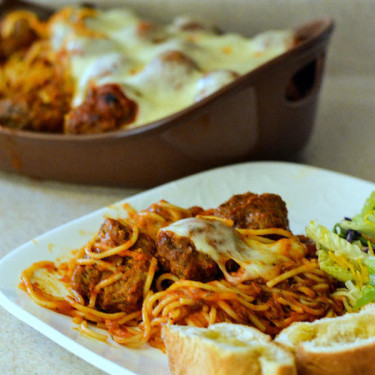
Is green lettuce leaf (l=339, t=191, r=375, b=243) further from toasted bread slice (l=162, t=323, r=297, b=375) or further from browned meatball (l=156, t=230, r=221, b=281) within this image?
toasted bread slice (l=162, t=323, r=297, b=375)

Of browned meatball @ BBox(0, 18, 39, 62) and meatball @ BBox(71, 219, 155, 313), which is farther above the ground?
browned meatball @ BBox(0, 18, 39, 62)

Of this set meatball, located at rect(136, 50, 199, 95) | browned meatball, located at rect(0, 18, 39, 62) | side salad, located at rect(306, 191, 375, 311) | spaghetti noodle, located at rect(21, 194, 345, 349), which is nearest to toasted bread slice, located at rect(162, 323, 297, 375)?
spaghetti noodle, located at rect(21, 194, 345, 349)

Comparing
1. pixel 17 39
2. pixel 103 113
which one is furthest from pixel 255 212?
pixel 17 39

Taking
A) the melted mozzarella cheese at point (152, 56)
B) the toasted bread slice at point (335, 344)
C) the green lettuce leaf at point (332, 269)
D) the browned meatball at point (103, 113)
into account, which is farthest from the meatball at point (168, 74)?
the toasted bread slice at point (335, 344)

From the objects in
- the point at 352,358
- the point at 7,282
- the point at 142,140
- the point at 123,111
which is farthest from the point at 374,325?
the point at 123,111

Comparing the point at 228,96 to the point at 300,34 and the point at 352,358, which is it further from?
the point at 352,358

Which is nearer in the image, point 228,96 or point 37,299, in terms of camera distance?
point 37,299

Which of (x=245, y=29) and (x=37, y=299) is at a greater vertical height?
→ (x=245, y=29)

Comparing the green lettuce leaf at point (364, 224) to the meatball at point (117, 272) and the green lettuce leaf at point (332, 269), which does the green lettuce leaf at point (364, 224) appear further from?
the meatball at point (117, 272)
